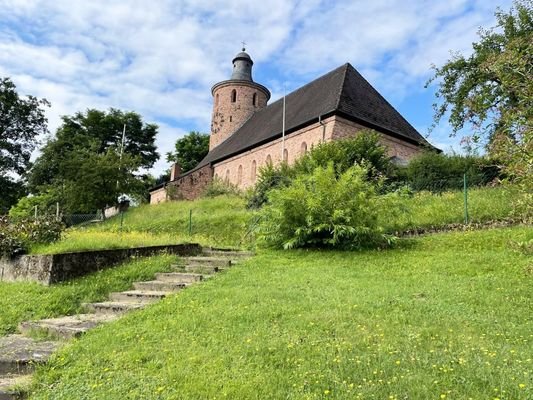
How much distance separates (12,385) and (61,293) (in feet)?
11.9

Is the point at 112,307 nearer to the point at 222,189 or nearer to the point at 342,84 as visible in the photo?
the point at 342,84

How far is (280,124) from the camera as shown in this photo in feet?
108

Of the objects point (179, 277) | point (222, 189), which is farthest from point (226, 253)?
point (222, 189)

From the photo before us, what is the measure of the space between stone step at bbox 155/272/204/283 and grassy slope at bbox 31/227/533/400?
23.5 inches

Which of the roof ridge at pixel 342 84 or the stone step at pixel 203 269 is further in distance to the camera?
the roof ridge at pixel 342 84

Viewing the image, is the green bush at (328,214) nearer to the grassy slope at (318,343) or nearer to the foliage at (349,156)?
the grassy slope at (318,343)

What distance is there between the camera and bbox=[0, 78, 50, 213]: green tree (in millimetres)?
42312

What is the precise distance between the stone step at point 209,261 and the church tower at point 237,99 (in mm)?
34482

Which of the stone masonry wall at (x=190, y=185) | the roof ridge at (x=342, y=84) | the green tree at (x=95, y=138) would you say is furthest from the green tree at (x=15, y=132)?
the roof ridge at (x=342, y=84)

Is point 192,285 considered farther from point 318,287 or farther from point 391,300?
point 391,300

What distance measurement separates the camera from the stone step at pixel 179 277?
855 centimetres

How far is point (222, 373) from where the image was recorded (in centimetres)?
401

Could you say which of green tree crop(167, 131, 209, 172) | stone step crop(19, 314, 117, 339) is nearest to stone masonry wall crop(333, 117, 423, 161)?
stone step crop(19, 314, 117, 339)

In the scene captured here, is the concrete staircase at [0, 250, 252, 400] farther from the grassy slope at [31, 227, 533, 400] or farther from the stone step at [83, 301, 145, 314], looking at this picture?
the grassy slope at [31, 227, 533, 400]
